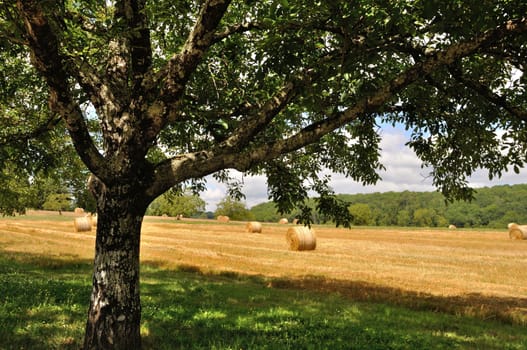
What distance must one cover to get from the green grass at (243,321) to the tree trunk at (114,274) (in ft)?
4.23

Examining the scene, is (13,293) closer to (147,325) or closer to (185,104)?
(147,325)

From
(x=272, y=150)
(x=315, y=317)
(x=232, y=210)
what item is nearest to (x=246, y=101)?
(x=272, y=150)

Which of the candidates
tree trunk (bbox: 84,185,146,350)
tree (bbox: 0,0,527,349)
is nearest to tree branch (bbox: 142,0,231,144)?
tree (bbox: 0,0,527,349)

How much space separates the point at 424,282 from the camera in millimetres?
19172

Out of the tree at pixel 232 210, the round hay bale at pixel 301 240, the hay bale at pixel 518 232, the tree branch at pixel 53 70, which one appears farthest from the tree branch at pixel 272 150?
the tree at pixel 232 210

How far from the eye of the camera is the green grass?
8500 mm

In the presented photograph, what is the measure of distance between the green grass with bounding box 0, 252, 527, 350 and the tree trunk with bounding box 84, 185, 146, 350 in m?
1.29

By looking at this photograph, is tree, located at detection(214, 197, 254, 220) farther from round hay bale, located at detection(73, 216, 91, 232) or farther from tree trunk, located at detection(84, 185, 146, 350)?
tree trunk, located at detection(84, 185, 146, 350)

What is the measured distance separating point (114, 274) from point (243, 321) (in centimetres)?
442

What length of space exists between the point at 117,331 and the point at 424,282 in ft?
52.5

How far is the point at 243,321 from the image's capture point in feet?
33.6

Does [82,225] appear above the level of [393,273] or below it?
above

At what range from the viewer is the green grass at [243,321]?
850 centimetres

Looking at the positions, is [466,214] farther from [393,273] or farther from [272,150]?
[272,150]
